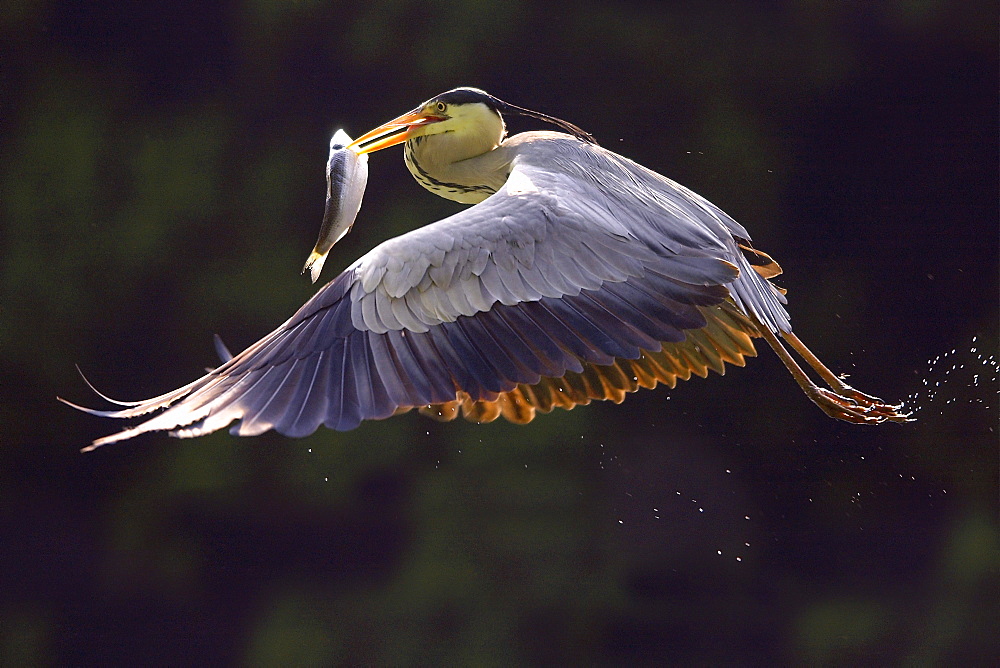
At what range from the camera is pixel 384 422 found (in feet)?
13.3

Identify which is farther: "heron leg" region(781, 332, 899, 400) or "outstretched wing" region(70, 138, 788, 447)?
"heron leg" region(781, 332, 899, 400)

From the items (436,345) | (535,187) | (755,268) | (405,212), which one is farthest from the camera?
(405,212)

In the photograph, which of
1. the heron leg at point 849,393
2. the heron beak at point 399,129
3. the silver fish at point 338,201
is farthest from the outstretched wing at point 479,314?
the heron beak at point 399,129

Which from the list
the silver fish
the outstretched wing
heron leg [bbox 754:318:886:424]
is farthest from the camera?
Result: heron leg [bbox 754:318:886:424]

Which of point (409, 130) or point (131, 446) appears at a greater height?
point (409, 130)

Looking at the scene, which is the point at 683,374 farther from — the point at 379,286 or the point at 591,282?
the point at 379,286

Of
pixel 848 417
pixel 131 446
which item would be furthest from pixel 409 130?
pixel 131 446

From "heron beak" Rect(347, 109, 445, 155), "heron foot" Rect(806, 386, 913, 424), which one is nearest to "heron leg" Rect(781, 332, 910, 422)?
"heron foot" Rect(806, 386, 913, 424)

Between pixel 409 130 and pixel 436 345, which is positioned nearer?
pixel 436 345

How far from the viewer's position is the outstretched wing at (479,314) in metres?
1.66

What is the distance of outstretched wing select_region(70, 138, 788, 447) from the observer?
166 centimetres

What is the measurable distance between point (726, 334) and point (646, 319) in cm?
41

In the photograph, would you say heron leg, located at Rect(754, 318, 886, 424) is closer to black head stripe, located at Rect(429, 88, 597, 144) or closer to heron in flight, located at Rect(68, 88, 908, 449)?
heron in flight, located at Rect(68, 88, 908, 449)

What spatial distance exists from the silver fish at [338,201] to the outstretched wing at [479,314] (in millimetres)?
104
